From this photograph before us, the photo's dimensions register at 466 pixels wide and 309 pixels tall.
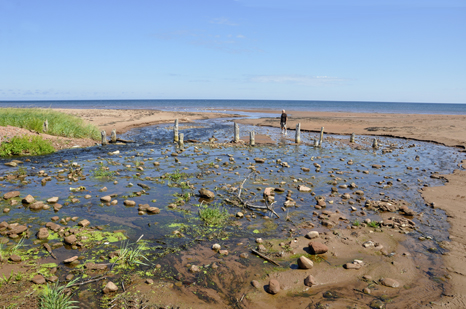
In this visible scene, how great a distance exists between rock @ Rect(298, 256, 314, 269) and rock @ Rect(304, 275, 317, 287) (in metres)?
0.37

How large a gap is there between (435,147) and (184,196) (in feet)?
77.6

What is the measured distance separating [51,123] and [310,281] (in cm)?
2642

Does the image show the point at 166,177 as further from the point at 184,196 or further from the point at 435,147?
the point at 435,147

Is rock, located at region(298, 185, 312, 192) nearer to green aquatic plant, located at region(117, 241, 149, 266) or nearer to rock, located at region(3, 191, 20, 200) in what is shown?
green aquatic plant, located at region(117, 241, 149, 266)

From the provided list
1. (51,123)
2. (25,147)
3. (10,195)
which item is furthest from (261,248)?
(51,123)

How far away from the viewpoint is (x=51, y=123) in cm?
2492

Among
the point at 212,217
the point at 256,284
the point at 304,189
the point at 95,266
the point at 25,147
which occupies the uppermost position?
the point at 25,147

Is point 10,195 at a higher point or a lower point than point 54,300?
lower

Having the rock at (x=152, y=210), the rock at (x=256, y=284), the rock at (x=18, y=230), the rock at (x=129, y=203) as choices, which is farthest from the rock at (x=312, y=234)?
the rock at (x=18, y=230)

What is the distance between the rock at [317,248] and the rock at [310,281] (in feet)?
3.64

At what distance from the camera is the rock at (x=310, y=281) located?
232 inches

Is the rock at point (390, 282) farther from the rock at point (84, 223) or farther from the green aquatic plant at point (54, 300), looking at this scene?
the rock at point (84, 223)

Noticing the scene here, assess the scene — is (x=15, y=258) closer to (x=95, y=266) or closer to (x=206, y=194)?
(x=95, y=266)

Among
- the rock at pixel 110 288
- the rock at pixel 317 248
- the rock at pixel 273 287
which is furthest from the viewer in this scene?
the rock at pixel 317 248
